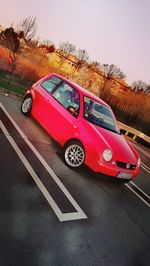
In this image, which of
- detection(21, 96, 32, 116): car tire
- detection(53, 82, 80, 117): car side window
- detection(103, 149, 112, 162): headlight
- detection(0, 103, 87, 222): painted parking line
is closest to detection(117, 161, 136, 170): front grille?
detection(103, 149, 112, 162): headlight

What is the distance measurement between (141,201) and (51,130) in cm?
297

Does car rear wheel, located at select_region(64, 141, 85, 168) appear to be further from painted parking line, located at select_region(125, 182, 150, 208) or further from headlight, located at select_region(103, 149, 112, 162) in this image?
painted parking line, located at select_region(125, 182, 150, 208)

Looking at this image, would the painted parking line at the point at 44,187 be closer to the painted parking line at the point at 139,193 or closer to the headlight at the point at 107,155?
the headlight at the point at 107,155

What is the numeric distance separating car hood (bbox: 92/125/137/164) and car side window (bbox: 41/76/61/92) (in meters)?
2.13

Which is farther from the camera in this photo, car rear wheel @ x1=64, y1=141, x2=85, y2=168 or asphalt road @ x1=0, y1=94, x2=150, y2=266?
car rear wheel @ x1=64, y1=141, x2=85, y2=168

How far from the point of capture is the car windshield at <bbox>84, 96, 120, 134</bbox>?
6758 mm

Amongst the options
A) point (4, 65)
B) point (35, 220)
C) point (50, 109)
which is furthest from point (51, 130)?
point (4, 65)

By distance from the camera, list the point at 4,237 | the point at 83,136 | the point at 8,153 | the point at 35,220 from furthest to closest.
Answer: the point at 83,136, the point at 8,153, the point at 35,220, the point at 4,237

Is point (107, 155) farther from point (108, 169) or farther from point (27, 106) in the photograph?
point (27, 106)

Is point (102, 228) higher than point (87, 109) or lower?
lower

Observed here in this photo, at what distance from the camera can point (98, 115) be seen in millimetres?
7051

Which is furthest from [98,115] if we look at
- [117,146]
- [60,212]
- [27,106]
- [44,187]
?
[60,212]

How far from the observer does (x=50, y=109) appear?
23.8ft

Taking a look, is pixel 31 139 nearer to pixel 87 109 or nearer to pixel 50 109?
pixel 50 109
